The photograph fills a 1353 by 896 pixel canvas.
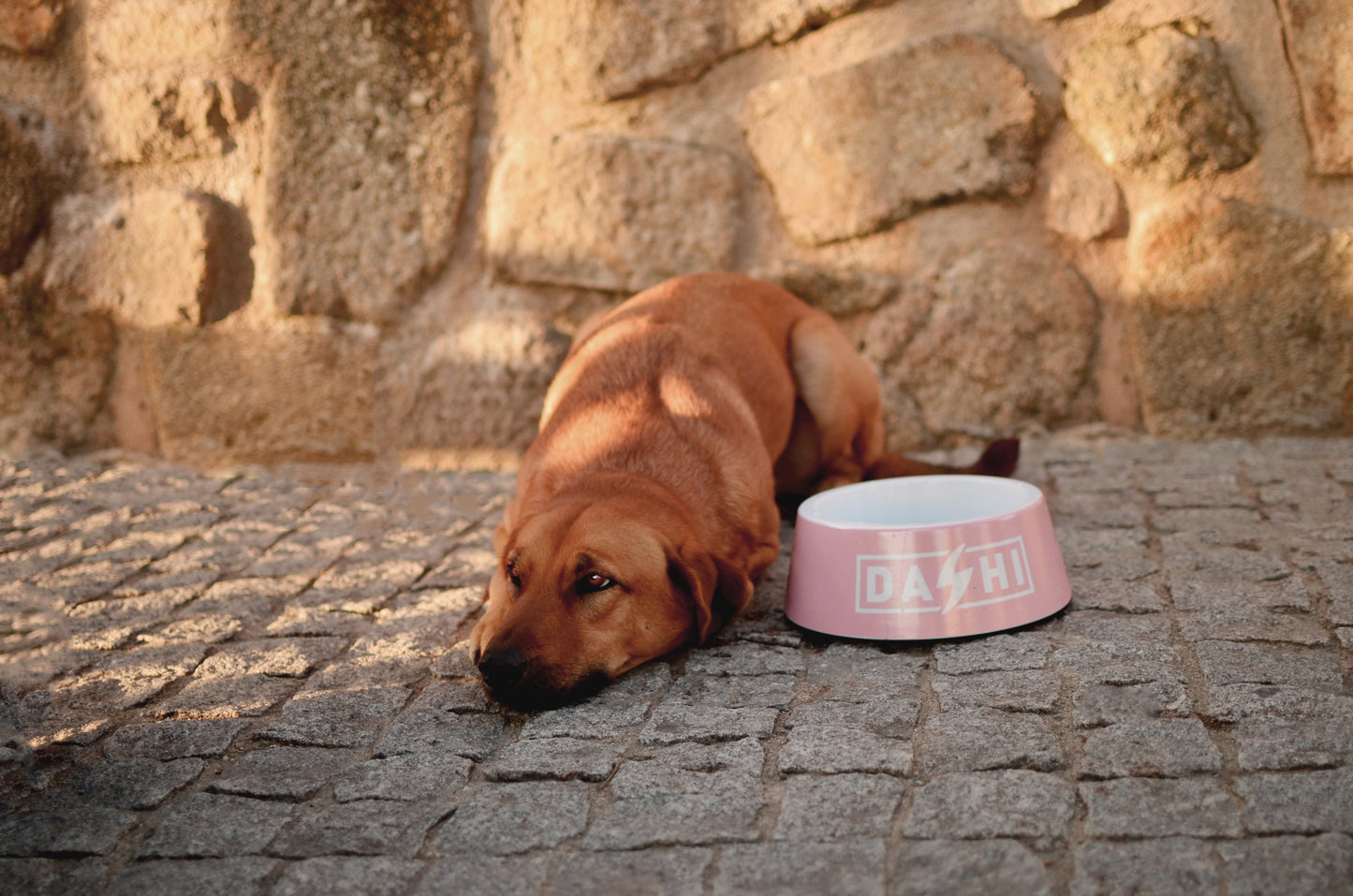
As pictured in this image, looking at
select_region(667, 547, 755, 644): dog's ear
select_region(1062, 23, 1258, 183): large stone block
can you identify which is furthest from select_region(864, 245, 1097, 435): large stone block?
select_region(667, 547, 755, 644): dog's ear

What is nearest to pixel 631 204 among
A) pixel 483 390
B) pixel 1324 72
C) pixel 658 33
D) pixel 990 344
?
pixel 658 33

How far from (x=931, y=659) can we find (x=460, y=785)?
1205mm

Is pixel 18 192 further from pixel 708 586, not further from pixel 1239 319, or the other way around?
pixel 1239 319

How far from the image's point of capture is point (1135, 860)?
6.32ft

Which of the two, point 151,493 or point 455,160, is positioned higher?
point 455,160

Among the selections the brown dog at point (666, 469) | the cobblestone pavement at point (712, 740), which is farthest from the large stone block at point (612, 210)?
the cobblestone pavement at point (712, 740)

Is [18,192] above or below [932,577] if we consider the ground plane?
above

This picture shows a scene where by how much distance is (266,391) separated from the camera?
16.9ft

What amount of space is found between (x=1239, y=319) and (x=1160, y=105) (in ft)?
2.91

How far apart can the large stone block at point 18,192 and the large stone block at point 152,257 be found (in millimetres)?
100

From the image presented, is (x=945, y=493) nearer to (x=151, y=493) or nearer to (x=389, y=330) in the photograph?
(x=389, y=330)

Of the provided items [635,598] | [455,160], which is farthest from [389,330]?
[635,598]

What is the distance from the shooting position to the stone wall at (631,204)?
4469 mm

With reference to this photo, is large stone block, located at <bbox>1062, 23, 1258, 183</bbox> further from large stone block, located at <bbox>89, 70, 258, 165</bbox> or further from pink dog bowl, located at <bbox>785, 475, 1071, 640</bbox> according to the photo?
large stone block, located at <bbox>89, 70, 258, 165</bbox>
